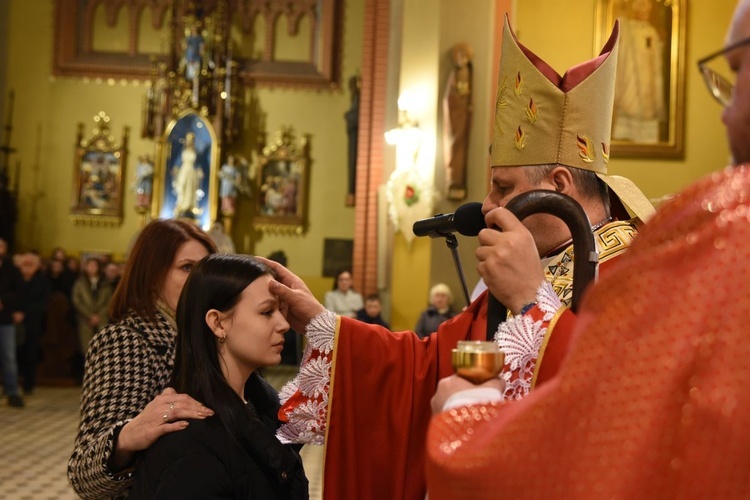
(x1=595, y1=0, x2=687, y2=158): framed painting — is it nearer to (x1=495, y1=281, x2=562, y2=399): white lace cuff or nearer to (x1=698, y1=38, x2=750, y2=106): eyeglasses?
(x1=495, y1=281, x2=562, y2=399): white lace cuff

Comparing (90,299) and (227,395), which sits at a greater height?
(227,395)

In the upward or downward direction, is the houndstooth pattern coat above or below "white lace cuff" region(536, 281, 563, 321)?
below

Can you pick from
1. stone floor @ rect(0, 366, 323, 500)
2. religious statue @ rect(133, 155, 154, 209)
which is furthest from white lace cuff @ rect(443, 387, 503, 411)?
religious statue @ rect(133, 155, 154, 209)

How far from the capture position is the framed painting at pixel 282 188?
630 inches

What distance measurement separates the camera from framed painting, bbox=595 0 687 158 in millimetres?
11859

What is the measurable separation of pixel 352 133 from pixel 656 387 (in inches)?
570

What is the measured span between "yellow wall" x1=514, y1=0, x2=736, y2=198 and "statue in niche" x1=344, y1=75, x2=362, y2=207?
12.9 ft

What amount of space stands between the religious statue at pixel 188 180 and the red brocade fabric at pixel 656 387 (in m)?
14.5

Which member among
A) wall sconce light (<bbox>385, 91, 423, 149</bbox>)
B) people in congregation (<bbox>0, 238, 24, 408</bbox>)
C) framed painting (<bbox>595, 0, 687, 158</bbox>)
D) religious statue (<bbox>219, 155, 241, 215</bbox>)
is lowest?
people in congregation (<bbox>0, 238, 24, 408</bbox>)

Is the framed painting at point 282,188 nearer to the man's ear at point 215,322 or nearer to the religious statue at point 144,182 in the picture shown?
the religious statue at point 144,182

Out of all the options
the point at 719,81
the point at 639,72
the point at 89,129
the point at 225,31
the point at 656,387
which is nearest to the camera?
the point at 656,387

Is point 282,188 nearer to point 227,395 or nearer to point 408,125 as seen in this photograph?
point 408,125

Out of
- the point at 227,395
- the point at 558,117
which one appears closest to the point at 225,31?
the point at 558,117

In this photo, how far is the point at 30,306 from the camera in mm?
9867
